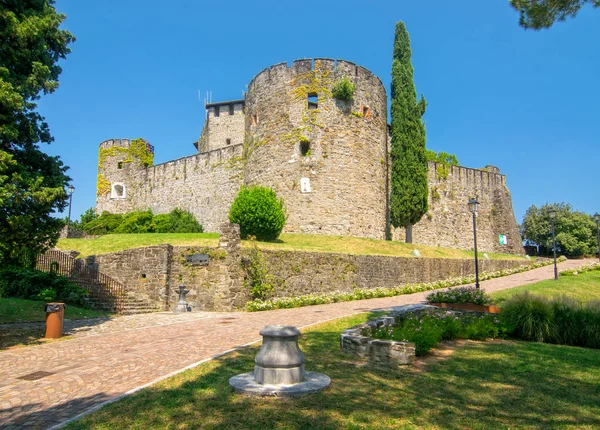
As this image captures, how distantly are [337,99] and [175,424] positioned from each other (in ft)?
71.7

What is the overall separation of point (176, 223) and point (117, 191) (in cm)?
1074

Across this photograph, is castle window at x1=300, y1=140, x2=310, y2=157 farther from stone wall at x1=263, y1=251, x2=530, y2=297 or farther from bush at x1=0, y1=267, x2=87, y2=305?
bush at x1=0, y1=267, x2=87, y2=305

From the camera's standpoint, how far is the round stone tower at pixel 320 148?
23406 mm

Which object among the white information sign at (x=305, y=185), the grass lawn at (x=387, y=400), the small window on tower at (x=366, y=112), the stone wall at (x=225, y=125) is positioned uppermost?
the stone wall at (x=225, y=125)

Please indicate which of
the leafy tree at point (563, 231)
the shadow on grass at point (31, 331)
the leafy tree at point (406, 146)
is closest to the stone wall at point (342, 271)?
the leafy tree at point (406, 146)

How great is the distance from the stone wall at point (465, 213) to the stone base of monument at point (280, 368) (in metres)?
27.4

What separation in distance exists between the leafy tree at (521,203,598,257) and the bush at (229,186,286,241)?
42040 millimetres

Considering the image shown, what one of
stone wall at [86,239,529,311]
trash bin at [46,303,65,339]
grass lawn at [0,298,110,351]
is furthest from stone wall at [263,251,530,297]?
trash bin at [46,303,65,339]

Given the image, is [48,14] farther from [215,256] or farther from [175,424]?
[175,424]

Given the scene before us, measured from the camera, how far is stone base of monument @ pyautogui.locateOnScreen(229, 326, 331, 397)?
18.6ft

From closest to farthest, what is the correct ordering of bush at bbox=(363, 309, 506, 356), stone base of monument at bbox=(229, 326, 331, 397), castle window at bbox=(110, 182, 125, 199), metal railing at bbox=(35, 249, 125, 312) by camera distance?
stone base of monument at bbox=(229, 326, 331, 397) → bush at bbox=(363, 309, 506, 356) → metal railing at bbox=(35, 249, 125, 312) → castle window at bbox=(110, 182, 125, 199)

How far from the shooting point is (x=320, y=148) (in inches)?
936

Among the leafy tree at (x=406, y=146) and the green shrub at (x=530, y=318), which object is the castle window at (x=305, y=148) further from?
the green shrub at (x=530, y=318)

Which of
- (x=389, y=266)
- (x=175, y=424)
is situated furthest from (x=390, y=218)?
(x=175, y=424)
